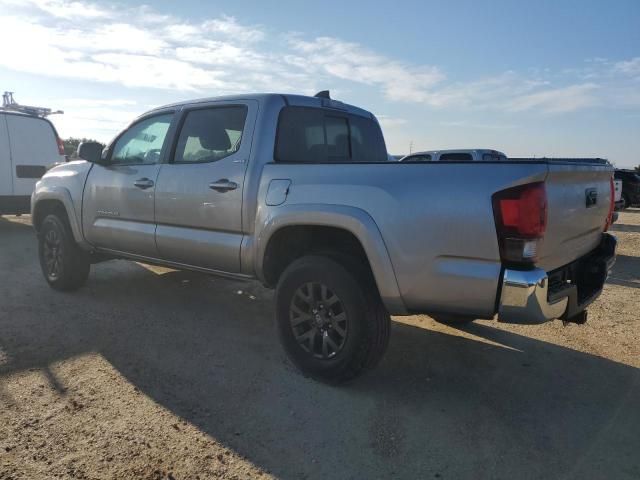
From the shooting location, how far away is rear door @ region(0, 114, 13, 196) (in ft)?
29.9

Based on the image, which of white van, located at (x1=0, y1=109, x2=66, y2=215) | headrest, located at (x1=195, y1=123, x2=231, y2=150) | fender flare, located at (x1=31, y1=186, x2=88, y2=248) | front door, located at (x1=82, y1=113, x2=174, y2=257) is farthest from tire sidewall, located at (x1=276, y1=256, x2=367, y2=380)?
white van, located at (x1=0, y1=109, x2=66, y2=215)

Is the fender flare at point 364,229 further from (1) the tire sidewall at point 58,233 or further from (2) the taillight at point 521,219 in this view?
(1) the tire sidewall at point 58,233

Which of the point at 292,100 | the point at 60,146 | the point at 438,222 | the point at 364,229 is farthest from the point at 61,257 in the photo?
the point at 60,146

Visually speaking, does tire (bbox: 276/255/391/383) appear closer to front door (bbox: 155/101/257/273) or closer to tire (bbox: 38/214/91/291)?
front door (bbox: 155/101/257/273)

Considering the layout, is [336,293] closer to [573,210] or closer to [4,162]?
[573,210]

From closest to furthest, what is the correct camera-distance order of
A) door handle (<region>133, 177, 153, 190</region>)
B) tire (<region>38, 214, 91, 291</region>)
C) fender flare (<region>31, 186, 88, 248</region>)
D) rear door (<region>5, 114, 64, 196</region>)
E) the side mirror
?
door handle (<region>133, 177, 153, 190</region>) → the side mirror → fender flare (<region>31, 186, 88, 248</region>) → tire (<region>38, 214, 91, 291</region>) → rear door (<region>5, 114, 64, 196</region>)

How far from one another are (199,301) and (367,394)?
8.60 feet

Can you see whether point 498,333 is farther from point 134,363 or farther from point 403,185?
point 134,363

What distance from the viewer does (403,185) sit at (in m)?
2.90

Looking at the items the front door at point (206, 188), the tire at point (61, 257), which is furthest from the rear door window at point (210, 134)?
the tire at point (61, 257)

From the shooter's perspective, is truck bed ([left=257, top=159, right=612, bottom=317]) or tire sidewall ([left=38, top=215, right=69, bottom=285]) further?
tire sidewall ([left=38, top=215, right=69, bottom=285])

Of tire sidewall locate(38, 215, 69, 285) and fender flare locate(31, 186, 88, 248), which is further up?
fender flare locate(31, 186, 88, 248)

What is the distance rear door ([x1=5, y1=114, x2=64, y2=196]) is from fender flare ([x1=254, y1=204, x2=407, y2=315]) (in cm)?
796

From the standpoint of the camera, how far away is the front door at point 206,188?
3816 mm
